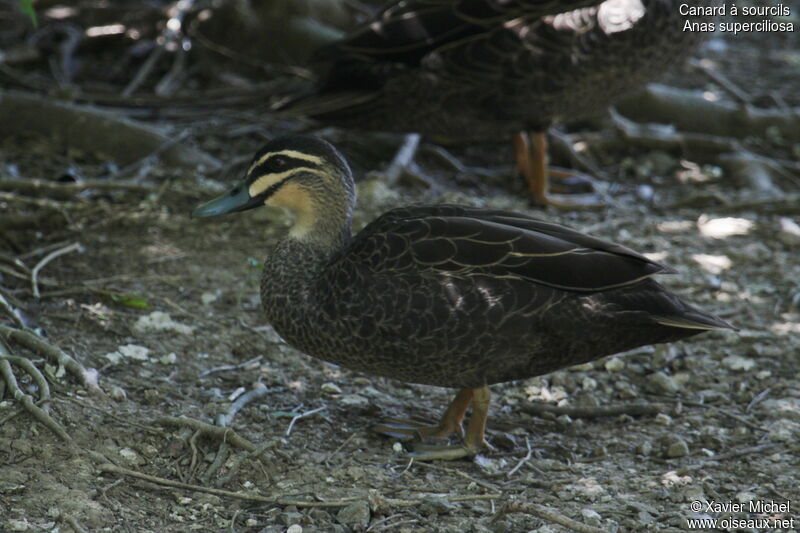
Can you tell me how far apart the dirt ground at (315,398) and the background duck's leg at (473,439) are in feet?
0.18

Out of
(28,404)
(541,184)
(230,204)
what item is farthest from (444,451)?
(541,184)

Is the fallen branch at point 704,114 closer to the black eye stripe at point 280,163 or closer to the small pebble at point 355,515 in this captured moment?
the black eye stripe at point 280,163

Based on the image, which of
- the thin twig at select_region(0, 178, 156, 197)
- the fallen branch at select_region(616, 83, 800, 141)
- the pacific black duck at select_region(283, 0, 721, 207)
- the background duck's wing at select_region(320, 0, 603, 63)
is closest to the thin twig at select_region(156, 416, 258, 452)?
the thin twig at select_region(0, 178, 156, 197)

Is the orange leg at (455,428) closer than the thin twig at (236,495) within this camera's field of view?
No

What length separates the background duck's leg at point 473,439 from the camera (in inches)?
150

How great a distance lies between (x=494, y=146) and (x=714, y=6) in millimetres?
1896

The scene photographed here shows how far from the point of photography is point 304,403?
4.11 metres

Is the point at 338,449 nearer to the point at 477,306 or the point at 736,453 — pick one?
the point at 477,306

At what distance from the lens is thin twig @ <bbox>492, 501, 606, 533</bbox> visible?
3.22 meters

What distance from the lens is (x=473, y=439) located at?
151 inches

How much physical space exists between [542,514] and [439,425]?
32.2 inches

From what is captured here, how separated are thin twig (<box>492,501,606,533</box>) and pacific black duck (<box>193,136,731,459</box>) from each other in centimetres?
54

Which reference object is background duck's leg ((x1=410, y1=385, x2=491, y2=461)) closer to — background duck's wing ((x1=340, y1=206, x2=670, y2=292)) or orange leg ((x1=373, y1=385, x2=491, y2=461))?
orange leg ((x1=373, y1=385, x2=491, y2=461))

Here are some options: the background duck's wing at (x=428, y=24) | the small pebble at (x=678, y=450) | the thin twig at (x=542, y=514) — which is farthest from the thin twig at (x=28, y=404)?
the background duck's wing at (x=428, y=24)
